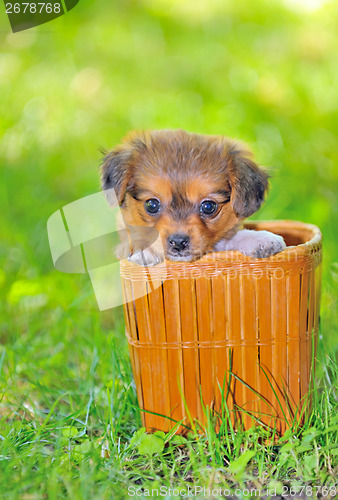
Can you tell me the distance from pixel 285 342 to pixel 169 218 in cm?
78

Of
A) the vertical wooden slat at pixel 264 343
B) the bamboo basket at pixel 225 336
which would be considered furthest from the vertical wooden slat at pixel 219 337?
the vertical wooden slat at pixel 264 343

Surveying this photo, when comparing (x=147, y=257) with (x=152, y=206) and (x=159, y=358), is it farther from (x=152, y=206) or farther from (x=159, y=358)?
(x=159, y=358)

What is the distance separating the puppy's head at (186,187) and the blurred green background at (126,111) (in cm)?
96

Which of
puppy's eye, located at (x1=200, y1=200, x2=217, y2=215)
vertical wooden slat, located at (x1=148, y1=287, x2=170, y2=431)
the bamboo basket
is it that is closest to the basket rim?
the bamboo basket

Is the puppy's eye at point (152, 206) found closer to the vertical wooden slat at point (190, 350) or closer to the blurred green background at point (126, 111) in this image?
Result: the vertical wooden slat at point (190, 350)

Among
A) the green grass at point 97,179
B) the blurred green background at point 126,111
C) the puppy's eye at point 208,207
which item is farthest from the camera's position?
the blurred green background at point 126,111

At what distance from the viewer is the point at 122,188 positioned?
9.39ft

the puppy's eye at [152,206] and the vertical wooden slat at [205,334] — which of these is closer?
the vertical wooden slat at [205,334]

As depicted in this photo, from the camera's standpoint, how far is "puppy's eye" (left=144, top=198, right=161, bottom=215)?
281cm

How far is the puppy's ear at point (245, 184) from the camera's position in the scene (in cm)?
281

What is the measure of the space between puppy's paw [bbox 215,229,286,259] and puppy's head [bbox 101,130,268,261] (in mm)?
54

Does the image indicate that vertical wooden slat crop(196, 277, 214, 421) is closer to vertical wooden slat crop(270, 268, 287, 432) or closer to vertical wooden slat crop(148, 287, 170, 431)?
vertical wooden slat crop(148, 287, 170, 431)

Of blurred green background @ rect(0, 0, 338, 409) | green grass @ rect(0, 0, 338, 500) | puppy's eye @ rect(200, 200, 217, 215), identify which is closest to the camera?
green grass @ rect(0, 0, 338, 500)

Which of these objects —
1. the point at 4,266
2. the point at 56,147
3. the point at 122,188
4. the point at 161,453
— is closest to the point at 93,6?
the point at 56,147
